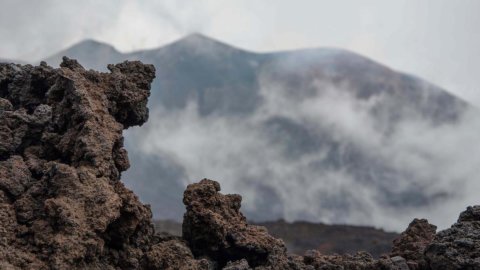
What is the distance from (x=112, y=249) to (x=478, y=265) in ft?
20.1

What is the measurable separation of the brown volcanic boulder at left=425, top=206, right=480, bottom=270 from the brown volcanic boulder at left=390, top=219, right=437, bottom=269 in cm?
133

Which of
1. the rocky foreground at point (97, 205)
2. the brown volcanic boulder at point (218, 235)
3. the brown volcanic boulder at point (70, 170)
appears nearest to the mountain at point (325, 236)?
the rocky foreground at point (97, 205)

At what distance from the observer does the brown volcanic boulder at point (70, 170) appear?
8023 millimetres

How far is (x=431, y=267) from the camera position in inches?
429

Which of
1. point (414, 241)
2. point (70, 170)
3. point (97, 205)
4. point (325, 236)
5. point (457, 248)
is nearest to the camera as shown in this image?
point (97, 205)

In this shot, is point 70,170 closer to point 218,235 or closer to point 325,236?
point 218,235

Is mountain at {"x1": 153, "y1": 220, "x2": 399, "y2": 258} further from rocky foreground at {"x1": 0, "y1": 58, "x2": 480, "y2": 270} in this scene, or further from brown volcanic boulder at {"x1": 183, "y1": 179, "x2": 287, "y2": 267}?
brown volcanic boulder at {"x1": 183, "y1": 179, "x2": 287, "y2": 267}

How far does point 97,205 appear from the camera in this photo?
27.6 ft

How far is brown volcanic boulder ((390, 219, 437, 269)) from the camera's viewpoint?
12.8 meters

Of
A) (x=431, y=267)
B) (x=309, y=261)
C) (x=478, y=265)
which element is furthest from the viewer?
(x=309, y=261)

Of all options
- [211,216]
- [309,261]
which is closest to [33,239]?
[211,216]

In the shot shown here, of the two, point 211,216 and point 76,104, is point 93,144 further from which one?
point 211,216

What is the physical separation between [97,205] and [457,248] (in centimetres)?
639

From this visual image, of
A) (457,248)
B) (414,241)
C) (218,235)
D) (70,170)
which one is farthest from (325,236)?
(70,170)
